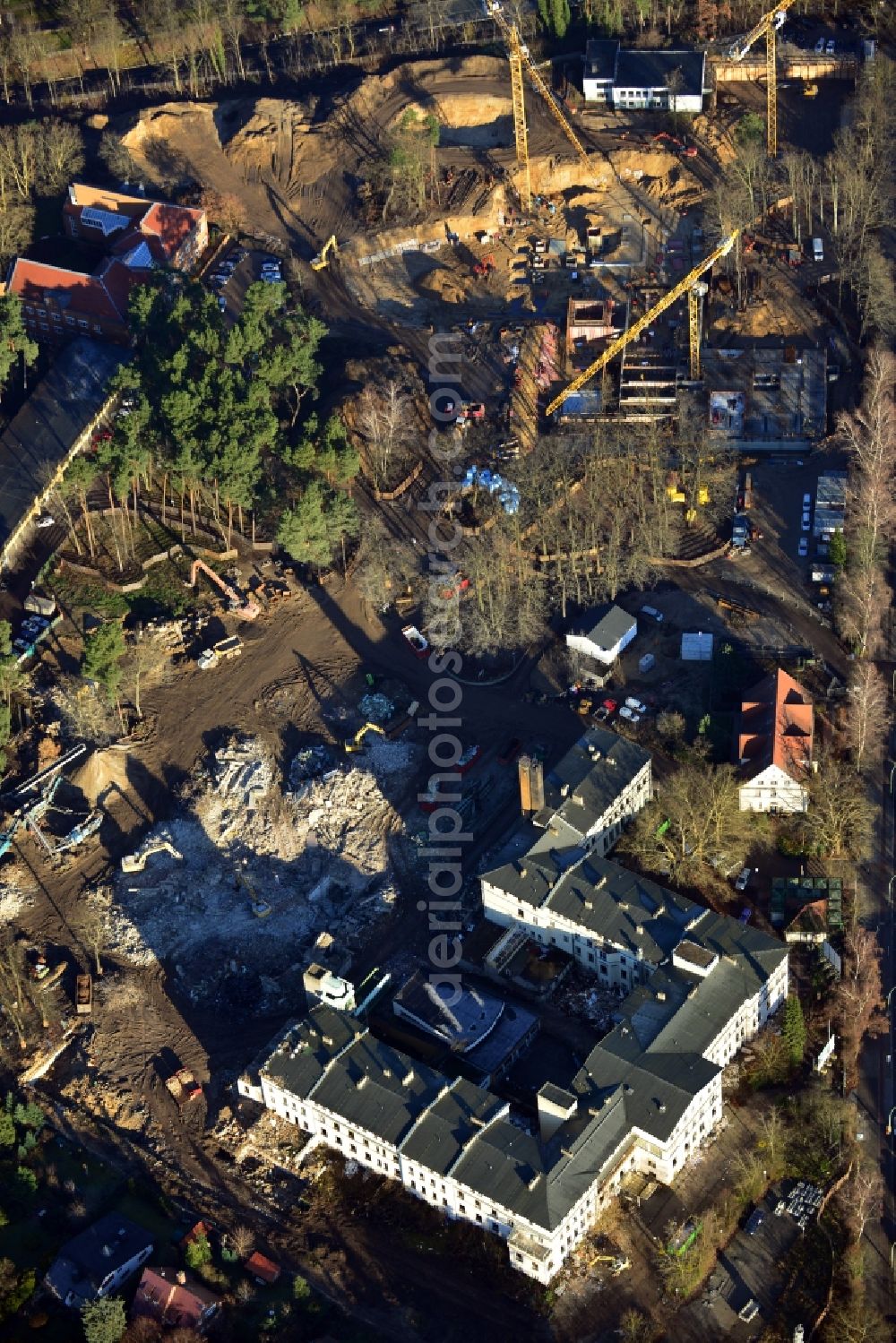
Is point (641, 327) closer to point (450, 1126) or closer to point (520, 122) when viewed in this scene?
point (520, 122)

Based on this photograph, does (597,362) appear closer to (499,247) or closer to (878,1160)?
(499,247)

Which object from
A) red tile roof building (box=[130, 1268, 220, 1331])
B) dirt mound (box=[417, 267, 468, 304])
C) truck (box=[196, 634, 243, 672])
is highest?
dirt mound (box=[417, 267, 468, 304])

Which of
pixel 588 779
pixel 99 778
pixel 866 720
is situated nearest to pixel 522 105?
pixel 866 720

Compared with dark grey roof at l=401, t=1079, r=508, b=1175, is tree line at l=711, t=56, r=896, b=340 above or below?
above

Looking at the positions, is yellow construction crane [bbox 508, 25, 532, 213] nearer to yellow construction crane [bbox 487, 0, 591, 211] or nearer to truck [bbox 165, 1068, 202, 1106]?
yellow construction crane [bbox 487, 0, 591, 211]

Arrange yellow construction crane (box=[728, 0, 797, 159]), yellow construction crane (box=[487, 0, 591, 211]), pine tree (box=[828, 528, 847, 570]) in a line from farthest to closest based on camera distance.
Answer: yellow construction crane (box=[728, 0, 797, 159])
yellow construction crane (box=[487, 0, 591, 211])
pine tree (box=[828, 528, 847, 570])

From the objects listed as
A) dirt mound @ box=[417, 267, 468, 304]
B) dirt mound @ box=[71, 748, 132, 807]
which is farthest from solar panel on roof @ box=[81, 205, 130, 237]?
dirt mound @ box=[71, 748, 132, 807]
